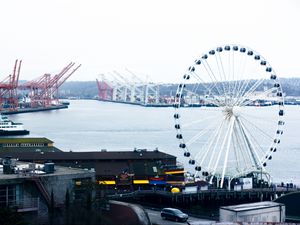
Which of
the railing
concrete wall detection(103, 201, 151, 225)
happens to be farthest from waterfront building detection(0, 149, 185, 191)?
the railing

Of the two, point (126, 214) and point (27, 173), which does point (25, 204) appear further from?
point (126, 214)

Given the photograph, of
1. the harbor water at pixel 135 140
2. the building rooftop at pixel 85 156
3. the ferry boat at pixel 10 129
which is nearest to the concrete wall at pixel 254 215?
the building rooftop at pixel 85 156

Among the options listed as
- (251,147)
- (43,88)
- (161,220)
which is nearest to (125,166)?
(251,147)

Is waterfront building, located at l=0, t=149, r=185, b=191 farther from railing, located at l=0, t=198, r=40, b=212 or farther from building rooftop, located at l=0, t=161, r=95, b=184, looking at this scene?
railing, located at l=0, t=198, r=40, b=212

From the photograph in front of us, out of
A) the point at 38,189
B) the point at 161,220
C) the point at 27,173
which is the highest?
the point at 27,173

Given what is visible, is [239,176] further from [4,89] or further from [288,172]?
[4,89]

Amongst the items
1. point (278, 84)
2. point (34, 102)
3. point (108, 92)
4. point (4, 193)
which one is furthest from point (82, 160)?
point (108, 92)

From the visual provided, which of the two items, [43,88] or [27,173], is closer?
[27,173]

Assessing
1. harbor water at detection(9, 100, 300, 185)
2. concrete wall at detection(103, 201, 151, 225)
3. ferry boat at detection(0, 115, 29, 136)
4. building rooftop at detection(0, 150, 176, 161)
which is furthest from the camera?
ferry boat at detection(0, 115, 29, 136)

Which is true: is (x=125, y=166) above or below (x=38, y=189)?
below

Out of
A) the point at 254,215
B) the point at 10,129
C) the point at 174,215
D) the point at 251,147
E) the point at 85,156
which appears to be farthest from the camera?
the point at 10,129

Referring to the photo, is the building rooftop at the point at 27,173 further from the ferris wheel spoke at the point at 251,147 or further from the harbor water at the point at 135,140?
the harbor water at the point at 135,140
